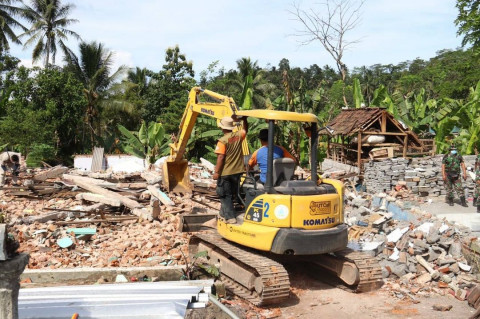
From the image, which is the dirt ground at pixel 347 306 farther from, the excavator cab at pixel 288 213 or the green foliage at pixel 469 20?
the green foliage at pixel 469 20

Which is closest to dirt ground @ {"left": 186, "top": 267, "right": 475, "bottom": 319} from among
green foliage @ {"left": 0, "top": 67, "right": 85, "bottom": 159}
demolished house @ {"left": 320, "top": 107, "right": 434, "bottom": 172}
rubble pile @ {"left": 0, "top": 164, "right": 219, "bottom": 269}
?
rubble pile @ {"left": 0, "top": 164, "right": 219, "bottom": 269}

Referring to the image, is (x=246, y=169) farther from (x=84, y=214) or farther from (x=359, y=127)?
(x=359, y=127)

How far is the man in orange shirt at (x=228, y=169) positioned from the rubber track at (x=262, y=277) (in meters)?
0.51

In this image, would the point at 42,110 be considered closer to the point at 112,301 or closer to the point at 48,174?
the point at 48,174

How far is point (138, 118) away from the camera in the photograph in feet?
107

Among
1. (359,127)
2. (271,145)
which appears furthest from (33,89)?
(271,145)

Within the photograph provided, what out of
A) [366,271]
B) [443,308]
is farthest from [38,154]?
[443,308]

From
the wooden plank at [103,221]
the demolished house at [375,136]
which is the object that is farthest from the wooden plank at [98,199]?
the demolished house at [375,136]

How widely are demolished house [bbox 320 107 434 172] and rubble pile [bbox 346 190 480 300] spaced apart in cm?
876

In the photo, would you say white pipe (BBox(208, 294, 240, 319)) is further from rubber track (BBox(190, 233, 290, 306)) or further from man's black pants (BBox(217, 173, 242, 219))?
man's black pants (BBox(217, 173, 242, 219))

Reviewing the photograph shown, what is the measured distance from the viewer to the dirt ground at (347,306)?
235 inches

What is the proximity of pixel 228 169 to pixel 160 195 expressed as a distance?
5.01 metres

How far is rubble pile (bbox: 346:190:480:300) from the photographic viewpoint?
279 inches

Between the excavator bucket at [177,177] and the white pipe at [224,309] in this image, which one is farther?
the excavator bucket at [177,177]
